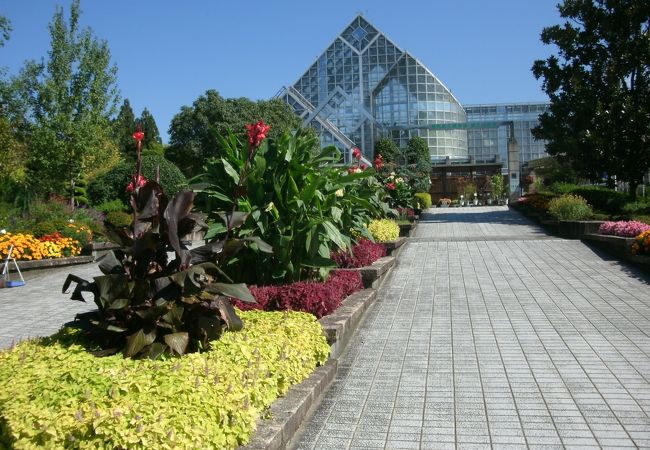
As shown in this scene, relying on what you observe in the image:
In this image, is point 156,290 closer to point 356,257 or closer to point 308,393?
point 308,393

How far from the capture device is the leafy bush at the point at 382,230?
12.8m

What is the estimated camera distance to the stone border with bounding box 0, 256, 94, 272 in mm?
12422

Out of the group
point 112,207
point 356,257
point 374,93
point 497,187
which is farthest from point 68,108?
point 374,93

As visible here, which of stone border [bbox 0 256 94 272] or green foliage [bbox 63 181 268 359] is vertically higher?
green foliage [bbox 63 181 268 359]

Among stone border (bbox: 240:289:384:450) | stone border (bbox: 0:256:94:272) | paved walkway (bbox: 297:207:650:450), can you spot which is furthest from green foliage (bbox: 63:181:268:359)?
stone border (bbox: 0:256:94:272)

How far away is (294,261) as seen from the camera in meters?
6.87

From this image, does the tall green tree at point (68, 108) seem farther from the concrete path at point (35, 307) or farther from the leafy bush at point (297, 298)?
the leafy bush at point (297, 298)

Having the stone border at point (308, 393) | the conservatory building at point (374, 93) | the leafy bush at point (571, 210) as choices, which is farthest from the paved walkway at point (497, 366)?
the conservatory building at point (374, 93)

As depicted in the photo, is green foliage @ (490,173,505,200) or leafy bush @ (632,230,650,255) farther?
green foliage @ (490,173,505,200)

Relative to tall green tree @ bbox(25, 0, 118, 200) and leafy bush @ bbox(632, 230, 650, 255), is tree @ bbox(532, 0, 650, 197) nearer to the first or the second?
leafy bush @ bbox(632, 230, 650, 255)

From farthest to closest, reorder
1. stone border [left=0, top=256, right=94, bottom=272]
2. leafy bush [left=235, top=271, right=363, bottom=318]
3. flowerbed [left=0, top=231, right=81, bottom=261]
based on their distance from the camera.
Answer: flowerbed [left=0, top=231, right=81, bottom=261], stone border [left=0, top=256, right=94, bottom=272], leafy bush [left=235, top=271, right=363, bottom=318]

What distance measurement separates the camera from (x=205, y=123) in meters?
39.5

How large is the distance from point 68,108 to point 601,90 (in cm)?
1840

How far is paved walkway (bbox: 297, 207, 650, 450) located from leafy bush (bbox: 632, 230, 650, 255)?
1.44 feet
